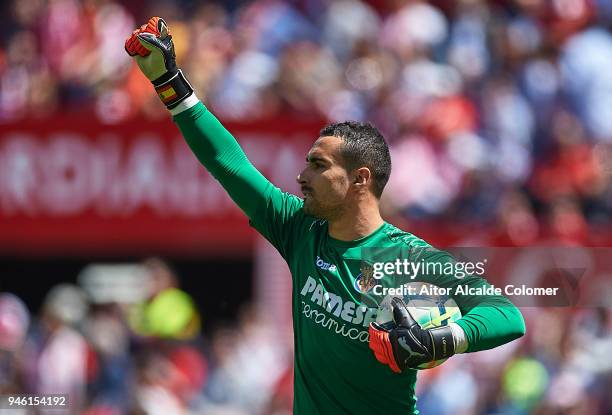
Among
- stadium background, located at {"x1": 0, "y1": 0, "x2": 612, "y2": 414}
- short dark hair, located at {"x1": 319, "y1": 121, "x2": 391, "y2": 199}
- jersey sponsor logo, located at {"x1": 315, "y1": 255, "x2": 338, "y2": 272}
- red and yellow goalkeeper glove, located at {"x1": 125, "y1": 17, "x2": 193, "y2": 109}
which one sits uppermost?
stadium background, located at {"x1": 0, "y1": 0, "x2": 612, "y2": 414}

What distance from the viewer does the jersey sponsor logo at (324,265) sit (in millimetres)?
4727

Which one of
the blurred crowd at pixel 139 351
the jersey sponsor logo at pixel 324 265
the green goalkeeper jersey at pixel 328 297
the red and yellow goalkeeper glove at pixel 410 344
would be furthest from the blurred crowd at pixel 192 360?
the red and yellow goalkeeper glove at pixel 410 344

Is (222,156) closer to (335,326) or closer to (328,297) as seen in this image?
(328,297)

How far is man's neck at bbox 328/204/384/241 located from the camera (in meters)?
4.79

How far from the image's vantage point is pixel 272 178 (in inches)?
374

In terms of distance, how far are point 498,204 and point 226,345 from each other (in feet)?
8.50

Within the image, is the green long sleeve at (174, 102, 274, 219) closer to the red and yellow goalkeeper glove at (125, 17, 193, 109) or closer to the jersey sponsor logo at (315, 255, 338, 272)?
the red and yellow goalkeeper glove at (125, 17, 193, 109)

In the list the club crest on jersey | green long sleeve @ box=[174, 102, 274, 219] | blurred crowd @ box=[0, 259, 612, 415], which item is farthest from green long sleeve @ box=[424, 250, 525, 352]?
blurred crowd @ box=[0, 259, 612, 415]

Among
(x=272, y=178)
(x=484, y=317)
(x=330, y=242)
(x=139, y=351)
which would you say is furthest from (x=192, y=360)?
(x=484, y=317)

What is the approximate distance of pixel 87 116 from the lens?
9.99 meters

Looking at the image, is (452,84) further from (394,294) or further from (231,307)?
(394,294)

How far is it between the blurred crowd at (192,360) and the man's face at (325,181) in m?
3.94

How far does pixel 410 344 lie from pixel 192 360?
578 cm

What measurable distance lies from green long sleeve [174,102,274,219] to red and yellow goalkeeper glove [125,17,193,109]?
0.08 meters
